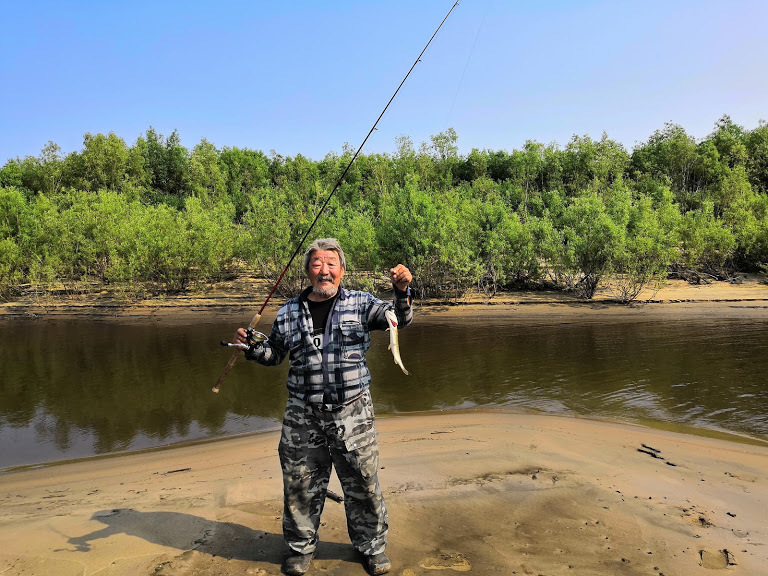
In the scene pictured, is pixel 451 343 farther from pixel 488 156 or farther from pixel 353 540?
pixel 488 156

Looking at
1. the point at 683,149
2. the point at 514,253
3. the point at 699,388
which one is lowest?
the point at 699,388

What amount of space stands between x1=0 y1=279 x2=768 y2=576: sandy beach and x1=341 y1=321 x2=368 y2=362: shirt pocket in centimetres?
150

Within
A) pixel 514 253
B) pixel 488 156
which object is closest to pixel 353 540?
pixel 514 253

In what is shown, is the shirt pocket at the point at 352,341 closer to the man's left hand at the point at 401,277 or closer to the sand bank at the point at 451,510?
the man's left hand at the point at 401,277

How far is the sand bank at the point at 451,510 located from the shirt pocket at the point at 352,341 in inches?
59.1

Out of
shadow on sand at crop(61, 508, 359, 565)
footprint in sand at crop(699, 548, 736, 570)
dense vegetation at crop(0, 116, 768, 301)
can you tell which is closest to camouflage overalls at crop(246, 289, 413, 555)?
shadow on sand at crop(61, 508, 359, 565)

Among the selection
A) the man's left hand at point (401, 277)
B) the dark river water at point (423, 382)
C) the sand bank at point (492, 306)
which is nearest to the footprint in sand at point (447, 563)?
the man's left hand at point (401, 277)

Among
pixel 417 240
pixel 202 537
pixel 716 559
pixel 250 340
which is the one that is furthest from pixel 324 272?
pixel 417 240

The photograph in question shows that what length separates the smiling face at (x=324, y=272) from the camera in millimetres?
3701

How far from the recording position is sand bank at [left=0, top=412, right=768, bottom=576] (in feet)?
12.7

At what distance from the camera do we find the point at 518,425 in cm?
795

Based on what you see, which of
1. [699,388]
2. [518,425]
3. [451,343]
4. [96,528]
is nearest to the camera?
[96,528]

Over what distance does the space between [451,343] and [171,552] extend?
11.8m

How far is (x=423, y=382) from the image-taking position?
36.8 ft
